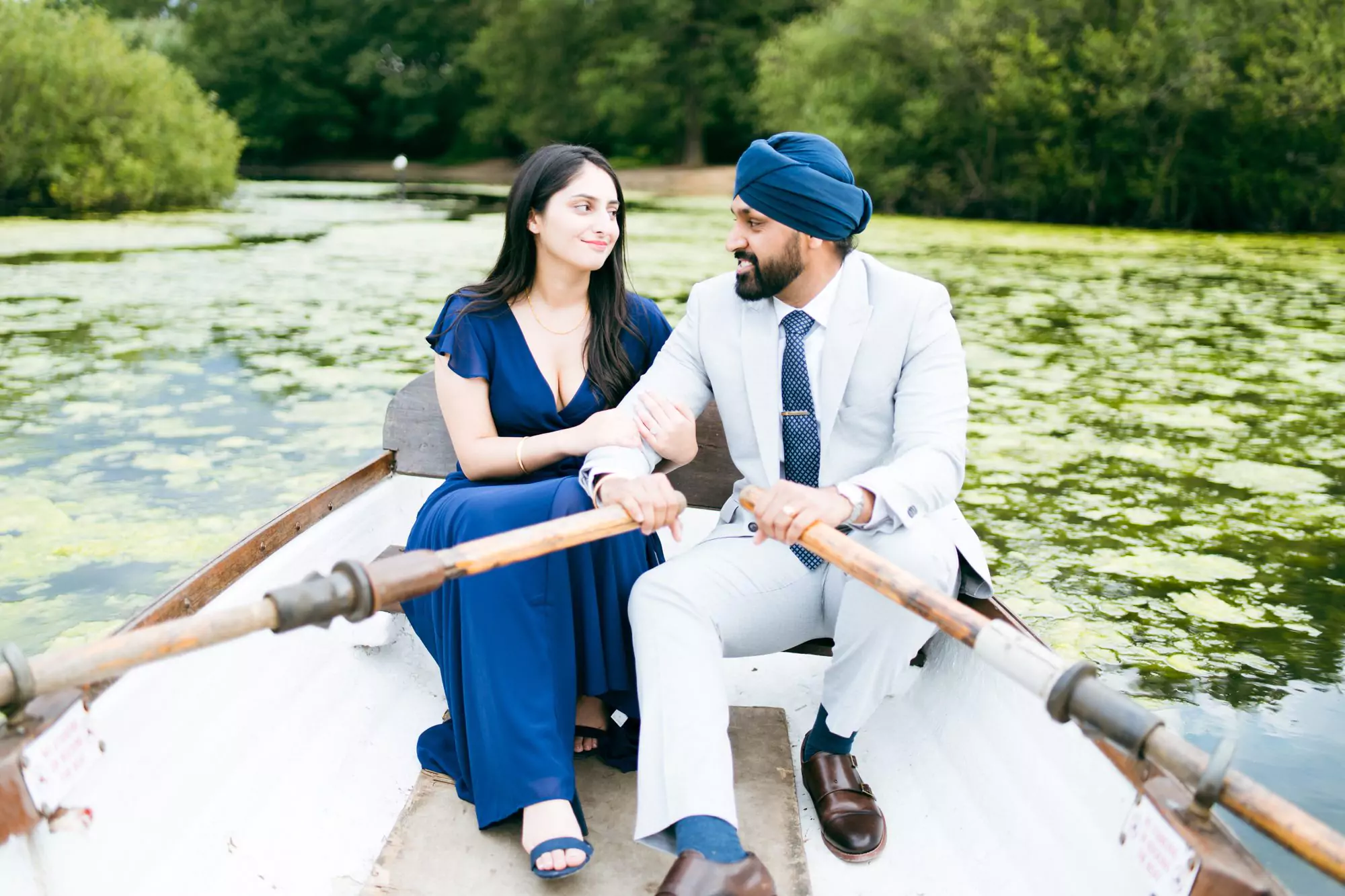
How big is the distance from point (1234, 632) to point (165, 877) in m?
2.72

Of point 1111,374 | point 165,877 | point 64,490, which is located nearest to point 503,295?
point 165,877

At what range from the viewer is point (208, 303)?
7645 mm

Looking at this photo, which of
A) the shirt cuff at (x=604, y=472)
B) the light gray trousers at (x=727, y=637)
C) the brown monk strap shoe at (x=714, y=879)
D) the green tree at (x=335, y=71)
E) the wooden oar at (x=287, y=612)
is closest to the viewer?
the wooden oar at (x=287, y=612)

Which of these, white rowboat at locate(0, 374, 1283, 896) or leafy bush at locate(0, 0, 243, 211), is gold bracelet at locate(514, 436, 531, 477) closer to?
white rowboat at locate(0, 374, 1283, 896)

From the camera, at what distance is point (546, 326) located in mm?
2076

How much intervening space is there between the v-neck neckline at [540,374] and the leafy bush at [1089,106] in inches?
612

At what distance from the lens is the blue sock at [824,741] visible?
176 centimetres

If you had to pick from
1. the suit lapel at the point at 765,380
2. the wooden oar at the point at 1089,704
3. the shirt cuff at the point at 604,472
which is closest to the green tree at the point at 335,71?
the suit lapel at the point at 765,380

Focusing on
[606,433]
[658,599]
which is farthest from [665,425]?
[658,599]

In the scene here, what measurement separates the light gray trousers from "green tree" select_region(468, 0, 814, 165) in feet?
81.7

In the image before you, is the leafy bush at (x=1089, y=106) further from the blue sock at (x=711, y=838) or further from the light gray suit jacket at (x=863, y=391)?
the blue sock at (x=711, y=838)

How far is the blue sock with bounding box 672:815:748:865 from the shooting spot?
1.40 metres

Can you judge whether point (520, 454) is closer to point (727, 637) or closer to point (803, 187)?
point (727, 637)

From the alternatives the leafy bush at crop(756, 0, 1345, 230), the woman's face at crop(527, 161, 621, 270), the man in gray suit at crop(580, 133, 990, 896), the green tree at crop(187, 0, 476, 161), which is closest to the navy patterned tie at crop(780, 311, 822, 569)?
the man in gray suit at crop(580, 133, 990, 896)
